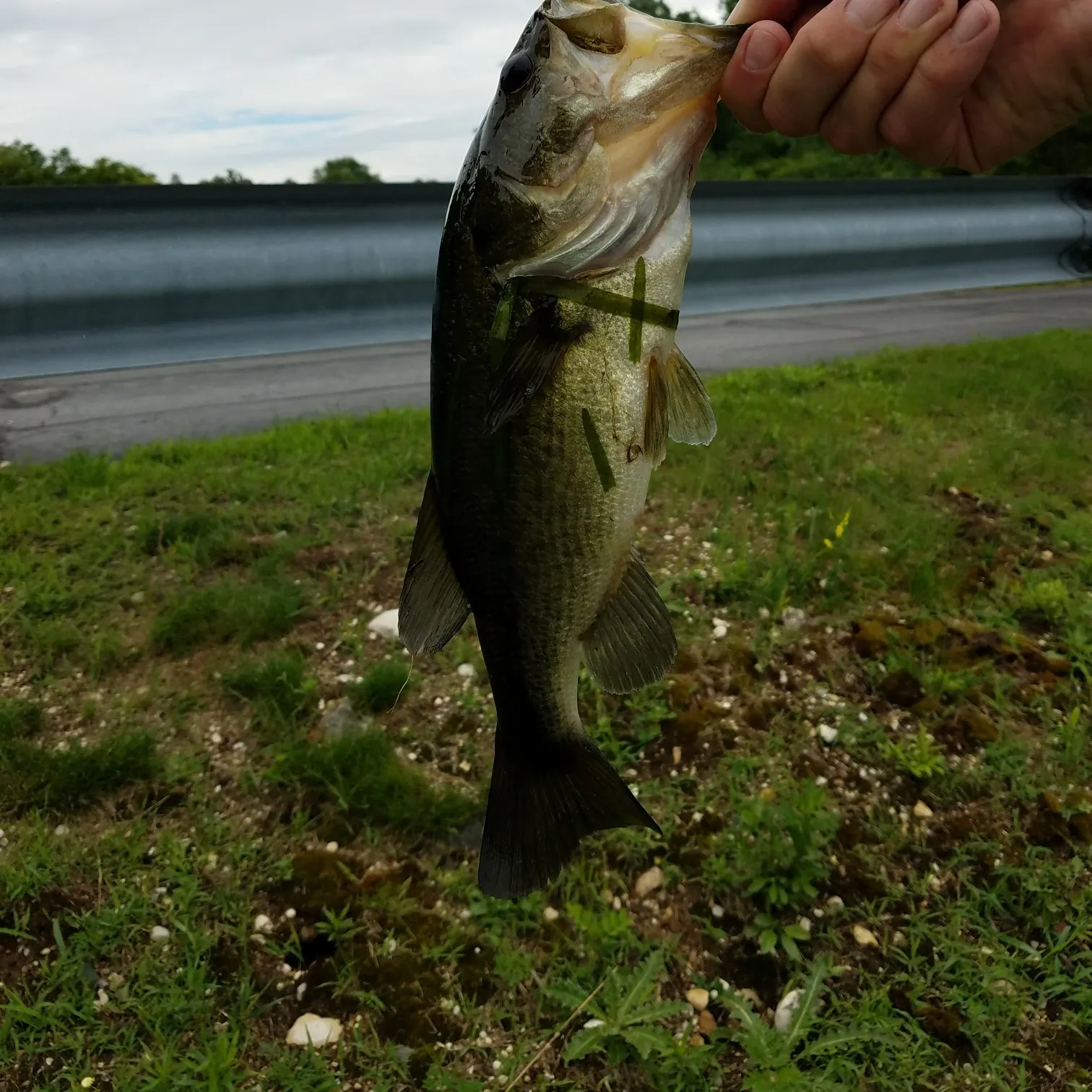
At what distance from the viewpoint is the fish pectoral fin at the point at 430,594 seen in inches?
63.6

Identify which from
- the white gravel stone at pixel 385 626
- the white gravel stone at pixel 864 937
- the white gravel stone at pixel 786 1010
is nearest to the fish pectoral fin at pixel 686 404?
the white gravel stone at pixel 786 1010

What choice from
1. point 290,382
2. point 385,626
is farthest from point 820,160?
point 385,626

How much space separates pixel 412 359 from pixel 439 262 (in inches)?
A: 239

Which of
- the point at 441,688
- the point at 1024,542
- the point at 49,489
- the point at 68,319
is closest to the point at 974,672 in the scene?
the point at 1024,542

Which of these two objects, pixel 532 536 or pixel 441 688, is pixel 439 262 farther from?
pixel 441 688

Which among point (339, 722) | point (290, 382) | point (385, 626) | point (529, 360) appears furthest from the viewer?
point (290, 382)

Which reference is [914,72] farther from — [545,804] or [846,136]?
[545,804]

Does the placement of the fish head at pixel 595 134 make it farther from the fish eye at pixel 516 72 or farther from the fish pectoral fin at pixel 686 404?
the fish pectoral fin at pixel 686 404

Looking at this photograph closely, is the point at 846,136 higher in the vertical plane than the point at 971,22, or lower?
lower

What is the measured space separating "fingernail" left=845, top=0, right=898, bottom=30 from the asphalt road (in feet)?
7.85

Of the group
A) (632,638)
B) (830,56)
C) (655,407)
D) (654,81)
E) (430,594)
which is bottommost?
(632,638)

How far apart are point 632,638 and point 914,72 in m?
1.21

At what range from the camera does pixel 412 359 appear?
24.3 ft

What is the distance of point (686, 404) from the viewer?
1.54 meters
